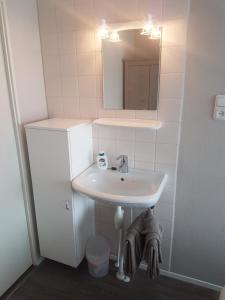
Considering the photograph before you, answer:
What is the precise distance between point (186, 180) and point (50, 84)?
53.6 inches

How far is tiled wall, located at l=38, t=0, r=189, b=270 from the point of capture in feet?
4.72

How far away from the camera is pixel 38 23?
1.75m

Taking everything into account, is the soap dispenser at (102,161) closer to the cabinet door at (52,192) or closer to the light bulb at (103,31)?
the cabinet door at (52,192)

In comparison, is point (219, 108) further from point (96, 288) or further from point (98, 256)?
point (96, 288)

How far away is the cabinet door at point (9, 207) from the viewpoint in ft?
5.18

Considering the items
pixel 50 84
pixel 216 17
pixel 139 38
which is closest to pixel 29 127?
pixel 50 84

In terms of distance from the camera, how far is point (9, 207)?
169 cm

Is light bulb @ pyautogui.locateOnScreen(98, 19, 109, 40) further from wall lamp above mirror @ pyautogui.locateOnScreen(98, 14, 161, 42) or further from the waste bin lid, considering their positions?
the waste bin lid

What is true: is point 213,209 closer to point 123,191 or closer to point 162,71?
point 123,191

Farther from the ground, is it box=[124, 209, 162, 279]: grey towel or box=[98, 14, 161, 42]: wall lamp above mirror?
box=[98, 14, 161, 42]: wall lamp above mirror

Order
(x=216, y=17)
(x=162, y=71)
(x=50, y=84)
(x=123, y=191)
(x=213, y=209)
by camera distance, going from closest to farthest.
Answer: (x=216, y=17) < (x=162, y=71) < (x=213, y=209) < (x=123, y=191) < (x=50, y=84)

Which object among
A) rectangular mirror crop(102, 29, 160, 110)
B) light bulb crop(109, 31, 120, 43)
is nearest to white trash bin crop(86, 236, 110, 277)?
rectangular mirror crop(102, 29, 160, 110)

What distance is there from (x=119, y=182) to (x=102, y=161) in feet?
0.73

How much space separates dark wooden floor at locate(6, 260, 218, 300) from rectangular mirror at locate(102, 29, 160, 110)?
1.44 m
